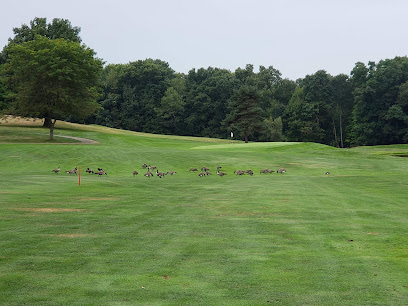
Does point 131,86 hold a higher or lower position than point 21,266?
higher

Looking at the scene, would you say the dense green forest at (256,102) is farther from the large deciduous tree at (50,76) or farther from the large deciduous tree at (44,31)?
the large deciduous tree at (50,76)

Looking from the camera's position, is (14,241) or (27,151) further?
(27,151)

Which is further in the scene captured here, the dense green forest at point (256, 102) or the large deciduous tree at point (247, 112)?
the large deciduous tree at point (247, 112)

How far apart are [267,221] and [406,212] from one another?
631cm

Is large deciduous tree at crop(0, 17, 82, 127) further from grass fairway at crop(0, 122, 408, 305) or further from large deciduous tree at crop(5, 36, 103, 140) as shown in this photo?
grass fairway at crop(0, 122, 408, 305)

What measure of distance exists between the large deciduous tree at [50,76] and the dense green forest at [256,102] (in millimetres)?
28049

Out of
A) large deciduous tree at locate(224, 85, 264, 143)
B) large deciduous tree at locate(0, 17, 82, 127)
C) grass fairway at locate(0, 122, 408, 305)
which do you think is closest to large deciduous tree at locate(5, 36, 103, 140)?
large deciduous tree at locate(0, 17, 82, 127)

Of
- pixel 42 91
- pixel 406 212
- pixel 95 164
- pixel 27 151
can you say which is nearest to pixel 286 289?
pixel 406 212

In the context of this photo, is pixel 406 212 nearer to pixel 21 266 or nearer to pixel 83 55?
pixel 21 266

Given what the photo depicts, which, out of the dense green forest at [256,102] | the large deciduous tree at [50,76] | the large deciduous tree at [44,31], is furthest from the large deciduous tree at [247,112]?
the large deciduous tree at [50,76]

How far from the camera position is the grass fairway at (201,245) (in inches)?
364

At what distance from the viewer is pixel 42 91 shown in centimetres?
7556

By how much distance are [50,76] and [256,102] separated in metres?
65.8

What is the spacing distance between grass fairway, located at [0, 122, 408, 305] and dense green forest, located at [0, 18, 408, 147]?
293ft
